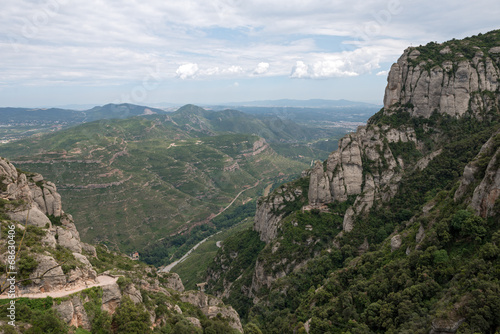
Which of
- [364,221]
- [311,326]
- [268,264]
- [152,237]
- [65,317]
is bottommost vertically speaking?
[152,237]

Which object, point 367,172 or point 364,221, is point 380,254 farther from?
point 367,172

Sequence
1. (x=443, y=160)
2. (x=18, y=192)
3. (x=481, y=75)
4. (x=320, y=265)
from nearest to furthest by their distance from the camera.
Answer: (x=18, y=192), (x=320, y=265), (x=443, y=160), (x=481, y=75)

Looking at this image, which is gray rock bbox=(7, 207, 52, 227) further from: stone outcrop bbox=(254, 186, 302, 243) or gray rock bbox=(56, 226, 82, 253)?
stone outcrop bbox=(254, 186, 302, 243)

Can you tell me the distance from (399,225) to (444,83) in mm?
51590

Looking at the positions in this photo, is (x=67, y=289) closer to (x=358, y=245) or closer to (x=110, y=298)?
(x=110, y=298)

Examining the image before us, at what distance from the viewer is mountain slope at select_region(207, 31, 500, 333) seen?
3647cm

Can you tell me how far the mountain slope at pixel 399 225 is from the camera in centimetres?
3647

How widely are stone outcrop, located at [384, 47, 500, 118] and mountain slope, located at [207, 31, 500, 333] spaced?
0.30 m

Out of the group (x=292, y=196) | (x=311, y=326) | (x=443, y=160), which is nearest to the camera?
(x=311, y=326)

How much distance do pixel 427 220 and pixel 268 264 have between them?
150 feet

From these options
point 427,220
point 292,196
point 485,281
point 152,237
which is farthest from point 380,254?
point 152,237

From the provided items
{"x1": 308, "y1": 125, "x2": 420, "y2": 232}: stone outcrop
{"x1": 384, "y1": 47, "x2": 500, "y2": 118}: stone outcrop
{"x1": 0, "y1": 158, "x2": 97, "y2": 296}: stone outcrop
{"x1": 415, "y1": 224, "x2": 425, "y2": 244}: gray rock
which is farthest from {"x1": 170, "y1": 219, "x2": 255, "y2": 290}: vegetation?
{"x1": 415, "y1": 224, "x2": 425, "y2": 244}: gray rock

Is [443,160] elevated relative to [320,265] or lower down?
elevated

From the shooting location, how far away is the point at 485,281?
29.8 meters
